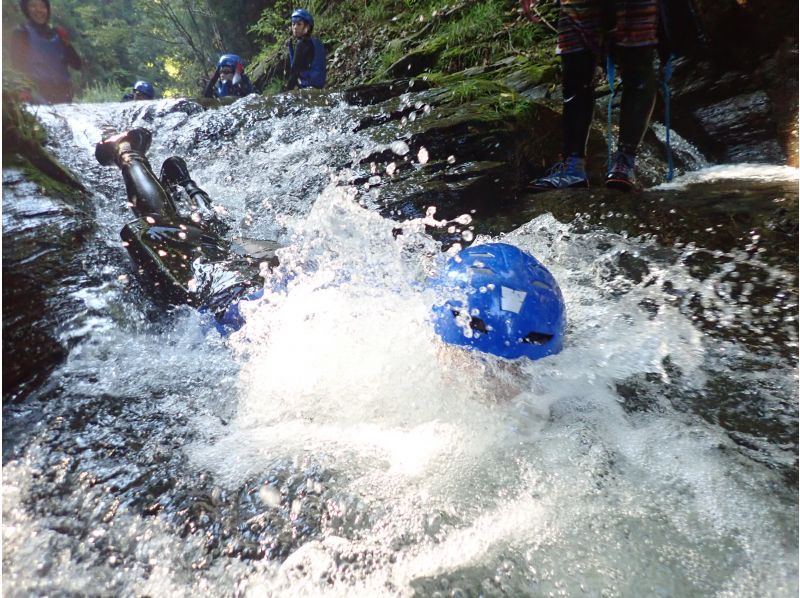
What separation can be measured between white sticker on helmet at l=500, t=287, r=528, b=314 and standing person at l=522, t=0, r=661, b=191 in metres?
1.81

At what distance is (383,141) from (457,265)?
258 centimetres

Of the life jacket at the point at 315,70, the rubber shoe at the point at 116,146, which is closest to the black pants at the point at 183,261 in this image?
the rubber shoe at the point at 116,146

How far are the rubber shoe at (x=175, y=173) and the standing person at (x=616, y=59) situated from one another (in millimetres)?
3182

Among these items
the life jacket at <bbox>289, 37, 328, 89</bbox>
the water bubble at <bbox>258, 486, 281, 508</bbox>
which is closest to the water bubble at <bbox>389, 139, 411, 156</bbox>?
the water bubble at <bbox>258, 486, 281, 508</bbox>

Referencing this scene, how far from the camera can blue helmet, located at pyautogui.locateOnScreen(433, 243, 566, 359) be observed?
1.88 meters

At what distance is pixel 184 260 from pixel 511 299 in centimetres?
193

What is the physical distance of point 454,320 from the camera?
1.95m

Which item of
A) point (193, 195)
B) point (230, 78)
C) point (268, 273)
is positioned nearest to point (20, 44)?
point (230, 78)

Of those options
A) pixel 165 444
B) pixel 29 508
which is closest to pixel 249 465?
pixel 165 444

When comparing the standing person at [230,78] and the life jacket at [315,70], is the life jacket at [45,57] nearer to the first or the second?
the standing person at [230,78]

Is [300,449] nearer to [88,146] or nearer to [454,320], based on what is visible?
[454,320]

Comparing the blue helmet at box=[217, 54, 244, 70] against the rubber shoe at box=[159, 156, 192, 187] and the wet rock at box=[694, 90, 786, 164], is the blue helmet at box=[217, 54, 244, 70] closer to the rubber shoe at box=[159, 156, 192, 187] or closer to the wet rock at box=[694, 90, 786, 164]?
the rubber shoe at box=[159, 156, 192, 187]

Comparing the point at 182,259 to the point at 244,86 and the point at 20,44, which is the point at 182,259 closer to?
the point at 20,44

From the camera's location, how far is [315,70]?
7.97 metres
